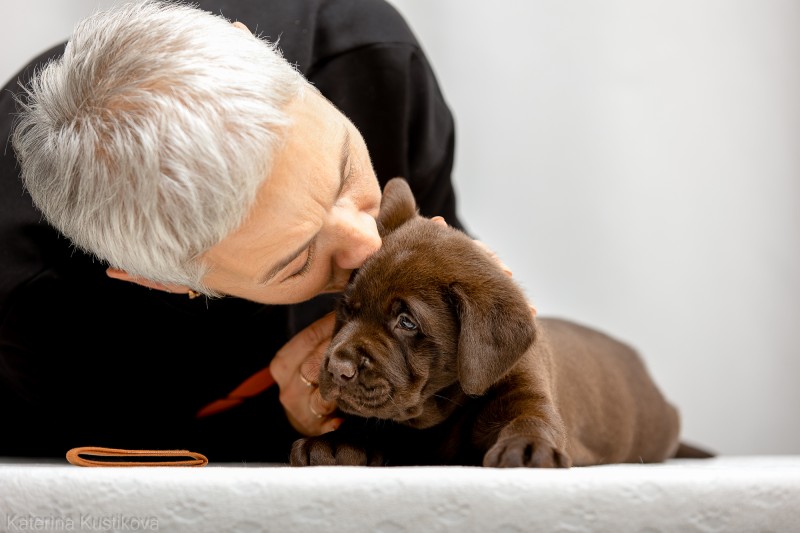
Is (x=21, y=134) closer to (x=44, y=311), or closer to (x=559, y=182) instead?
(x=44, y=311)

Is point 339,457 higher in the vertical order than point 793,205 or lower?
lower

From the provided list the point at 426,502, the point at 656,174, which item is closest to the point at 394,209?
the point at 426,502

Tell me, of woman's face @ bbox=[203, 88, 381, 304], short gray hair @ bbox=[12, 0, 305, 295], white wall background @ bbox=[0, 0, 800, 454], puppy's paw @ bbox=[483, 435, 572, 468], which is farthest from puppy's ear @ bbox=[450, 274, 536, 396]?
white wall background @ bbox=[0, 0, 800, 454]

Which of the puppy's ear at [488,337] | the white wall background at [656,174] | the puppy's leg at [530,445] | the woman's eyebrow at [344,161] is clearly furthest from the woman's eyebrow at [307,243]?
the white wall background at [656,174]

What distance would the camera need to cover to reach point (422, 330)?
1.60 m

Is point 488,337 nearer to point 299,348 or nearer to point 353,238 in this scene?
point 353,238

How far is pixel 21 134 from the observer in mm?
1720

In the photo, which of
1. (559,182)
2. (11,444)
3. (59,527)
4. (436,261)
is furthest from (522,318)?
(559,182)

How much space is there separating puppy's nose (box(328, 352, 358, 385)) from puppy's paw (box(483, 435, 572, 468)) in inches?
11.6

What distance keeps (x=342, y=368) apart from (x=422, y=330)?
0.17 m

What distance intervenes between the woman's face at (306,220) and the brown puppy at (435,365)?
8 cm

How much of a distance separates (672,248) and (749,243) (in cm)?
27

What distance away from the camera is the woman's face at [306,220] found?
5.05 ft

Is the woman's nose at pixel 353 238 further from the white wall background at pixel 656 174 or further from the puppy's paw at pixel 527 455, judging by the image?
the white wall background at pixel 656 174
